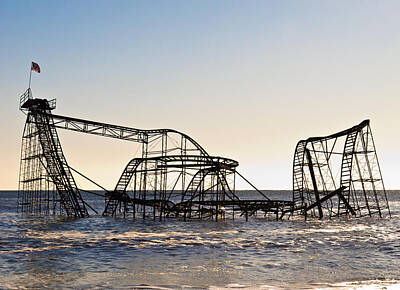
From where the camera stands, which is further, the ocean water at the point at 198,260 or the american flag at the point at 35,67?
the american flag at the point at 35,67

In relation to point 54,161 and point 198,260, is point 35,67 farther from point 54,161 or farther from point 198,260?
point 198,260

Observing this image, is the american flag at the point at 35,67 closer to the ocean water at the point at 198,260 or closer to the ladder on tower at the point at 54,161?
the ladder on tower at the point at 54,161

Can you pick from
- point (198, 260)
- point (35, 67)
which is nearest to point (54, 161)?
point (35, 67)

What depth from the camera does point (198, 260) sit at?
1594 centimetres

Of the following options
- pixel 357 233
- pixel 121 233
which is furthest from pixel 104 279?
pixel 357 233

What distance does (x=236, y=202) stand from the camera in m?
35.6

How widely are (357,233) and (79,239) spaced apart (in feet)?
54.6

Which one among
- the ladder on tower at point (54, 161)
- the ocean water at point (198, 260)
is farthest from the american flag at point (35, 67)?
the ocean water at point (198, 260)

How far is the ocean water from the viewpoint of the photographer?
12.1 metres

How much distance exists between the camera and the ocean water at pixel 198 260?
39.8 ft

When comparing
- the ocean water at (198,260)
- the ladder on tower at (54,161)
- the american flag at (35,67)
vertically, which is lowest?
the ocean water at (198,260)

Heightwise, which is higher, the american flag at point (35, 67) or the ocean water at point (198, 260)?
the american flag at point (35, 67)

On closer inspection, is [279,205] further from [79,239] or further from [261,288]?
[261,288]

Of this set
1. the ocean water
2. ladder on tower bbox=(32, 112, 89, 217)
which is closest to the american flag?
ladder on tower bbox=(32, 112, 89, 217)
